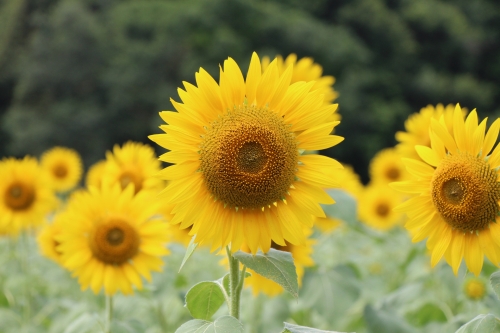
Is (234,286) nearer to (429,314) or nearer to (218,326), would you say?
(218,326)

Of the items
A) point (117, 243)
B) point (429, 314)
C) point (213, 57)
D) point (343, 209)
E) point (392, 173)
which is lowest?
point (429, 314)

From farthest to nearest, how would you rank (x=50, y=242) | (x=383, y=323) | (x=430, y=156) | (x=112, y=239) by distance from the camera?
(x=50, y=242) → (x=383, y=323) → (x=112, y=239) → (x=430, y=156)

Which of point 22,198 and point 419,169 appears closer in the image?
point 419,169

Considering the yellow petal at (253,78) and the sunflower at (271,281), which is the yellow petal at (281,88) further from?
the sunflower at (271,281)

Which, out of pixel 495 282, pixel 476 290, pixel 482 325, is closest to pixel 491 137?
pixel 495 282

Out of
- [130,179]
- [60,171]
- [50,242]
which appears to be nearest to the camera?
[130,179]

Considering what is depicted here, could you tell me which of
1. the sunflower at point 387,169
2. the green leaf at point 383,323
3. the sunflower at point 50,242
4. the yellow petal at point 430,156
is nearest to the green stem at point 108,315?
the green leaf at point 383,323

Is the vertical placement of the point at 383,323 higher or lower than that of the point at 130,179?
lower
